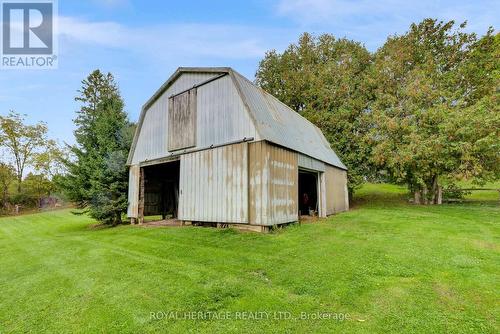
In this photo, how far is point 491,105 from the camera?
48.0 ft

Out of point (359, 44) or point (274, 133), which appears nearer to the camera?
point (274, 133)

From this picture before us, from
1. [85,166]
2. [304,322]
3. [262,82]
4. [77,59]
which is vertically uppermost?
[262,82]

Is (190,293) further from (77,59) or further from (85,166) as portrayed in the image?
(77,59)

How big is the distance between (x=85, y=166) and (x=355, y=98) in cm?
1825

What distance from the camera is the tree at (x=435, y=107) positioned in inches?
577

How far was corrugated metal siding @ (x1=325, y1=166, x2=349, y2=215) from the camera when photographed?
13844 mm

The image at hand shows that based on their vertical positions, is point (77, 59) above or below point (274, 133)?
above

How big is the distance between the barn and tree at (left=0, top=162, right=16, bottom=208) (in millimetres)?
25181

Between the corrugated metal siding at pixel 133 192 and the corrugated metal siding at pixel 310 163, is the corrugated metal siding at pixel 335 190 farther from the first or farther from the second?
the corrugated metal siding at pixel 133 192

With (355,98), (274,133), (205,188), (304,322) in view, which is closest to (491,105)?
(355,98)

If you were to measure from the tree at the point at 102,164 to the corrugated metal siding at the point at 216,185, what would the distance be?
4.91m

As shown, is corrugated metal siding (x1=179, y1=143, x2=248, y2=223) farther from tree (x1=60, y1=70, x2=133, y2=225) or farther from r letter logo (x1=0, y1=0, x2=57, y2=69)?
r letter logo (x1=0, y1=0, x2=57, y2=69)

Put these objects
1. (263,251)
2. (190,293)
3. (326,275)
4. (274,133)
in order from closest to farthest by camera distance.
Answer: (190,293)
(326,275)
(263,251)
(274,133)

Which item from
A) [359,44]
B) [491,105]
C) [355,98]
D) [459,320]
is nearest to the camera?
[459,320]
